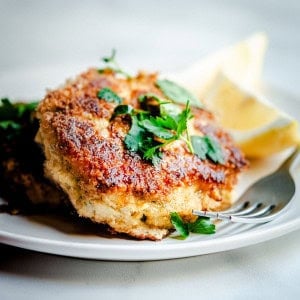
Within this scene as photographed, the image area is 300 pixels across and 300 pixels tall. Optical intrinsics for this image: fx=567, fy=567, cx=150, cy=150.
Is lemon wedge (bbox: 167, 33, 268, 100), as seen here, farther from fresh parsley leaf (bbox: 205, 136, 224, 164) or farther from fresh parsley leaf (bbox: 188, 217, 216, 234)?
fresh parsley leaf (bbox: 188, 217, 216, 234)

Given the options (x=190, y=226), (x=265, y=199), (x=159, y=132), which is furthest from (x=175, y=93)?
(x=190, y=226)

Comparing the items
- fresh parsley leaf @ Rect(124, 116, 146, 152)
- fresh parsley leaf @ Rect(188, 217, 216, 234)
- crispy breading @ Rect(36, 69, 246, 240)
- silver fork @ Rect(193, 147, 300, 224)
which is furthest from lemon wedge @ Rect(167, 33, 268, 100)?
fresh parsley leaf @ Rect(188, 217, 216, 234)

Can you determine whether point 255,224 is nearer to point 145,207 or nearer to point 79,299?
point 145,207

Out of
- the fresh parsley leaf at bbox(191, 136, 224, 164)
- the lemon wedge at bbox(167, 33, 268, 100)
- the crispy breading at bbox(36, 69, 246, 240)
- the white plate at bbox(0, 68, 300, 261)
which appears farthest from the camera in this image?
the lemon wedge at bbox(167, 33, 268, 100)

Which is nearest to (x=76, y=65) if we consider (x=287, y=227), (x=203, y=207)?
(x=203, y=207)

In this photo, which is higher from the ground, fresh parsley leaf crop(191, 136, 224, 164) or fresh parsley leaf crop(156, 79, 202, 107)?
fresh parsley leaf crop(156, 79, 202, 107)
